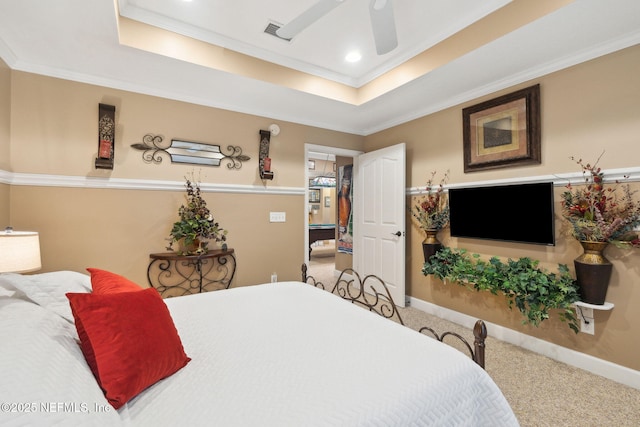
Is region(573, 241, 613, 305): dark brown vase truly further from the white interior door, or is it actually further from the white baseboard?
the white interior door

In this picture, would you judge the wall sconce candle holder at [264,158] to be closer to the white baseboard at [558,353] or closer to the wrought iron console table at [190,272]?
the wrought iron console table at [190,272]

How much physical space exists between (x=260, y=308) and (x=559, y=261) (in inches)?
95.4

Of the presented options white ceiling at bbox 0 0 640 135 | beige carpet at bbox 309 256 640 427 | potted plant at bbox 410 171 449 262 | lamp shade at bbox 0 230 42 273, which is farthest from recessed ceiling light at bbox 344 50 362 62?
beige carpet at bbox 309 256 640 427

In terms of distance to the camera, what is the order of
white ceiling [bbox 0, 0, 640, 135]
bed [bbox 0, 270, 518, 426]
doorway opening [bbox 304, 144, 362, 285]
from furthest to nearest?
doorway opening [bbox 304, 144, 362, 285] → white ceiling [bbox 0, 0, 640, 135] → bed [bbox 0, 270, 518, 426]

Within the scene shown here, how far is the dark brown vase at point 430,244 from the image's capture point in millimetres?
3168

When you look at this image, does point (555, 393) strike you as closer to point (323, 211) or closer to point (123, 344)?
point (123, 344)

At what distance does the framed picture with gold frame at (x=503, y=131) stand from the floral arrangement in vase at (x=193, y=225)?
9.03 ft

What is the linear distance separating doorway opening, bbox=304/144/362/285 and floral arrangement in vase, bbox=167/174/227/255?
1.28 metres

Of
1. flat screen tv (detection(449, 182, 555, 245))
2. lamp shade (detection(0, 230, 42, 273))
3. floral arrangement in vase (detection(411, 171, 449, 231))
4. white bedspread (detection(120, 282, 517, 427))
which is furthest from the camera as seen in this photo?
floral arrangement in vase (detection(411, 171, 449, 231))

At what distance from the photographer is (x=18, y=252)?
1.55 meters

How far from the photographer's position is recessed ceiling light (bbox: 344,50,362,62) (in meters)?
2.63

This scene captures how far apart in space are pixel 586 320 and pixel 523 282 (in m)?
0.49

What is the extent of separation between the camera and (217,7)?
6.72 feet

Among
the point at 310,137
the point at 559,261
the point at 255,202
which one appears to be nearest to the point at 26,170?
the point at 255,202
